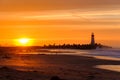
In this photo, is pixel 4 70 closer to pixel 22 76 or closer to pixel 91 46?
pixel 22 76

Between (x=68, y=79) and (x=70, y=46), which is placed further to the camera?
(x=70, y=46)

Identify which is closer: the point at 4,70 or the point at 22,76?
the point at 22,76

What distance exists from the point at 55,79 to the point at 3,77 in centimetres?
238

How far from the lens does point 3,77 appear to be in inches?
776

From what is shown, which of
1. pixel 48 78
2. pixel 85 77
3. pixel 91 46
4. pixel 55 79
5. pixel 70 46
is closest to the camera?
pixel 55 79

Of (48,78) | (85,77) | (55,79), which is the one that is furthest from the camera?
(85,77)

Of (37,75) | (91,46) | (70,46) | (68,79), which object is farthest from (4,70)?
(70,46)

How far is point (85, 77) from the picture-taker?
21891 millimetres

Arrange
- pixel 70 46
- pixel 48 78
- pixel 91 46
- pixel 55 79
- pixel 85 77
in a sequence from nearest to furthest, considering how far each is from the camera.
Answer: pixel 55 79
pixel 48 78
pixel 85 77
pixel 91 46
pixel 70 46

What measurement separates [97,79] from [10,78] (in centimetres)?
436

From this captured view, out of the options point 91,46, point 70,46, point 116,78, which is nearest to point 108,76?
point 116,78

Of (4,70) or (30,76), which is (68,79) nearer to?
(30,76)

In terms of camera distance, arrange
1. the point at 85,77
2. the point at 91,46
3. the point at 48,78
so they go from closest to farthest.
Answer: the point at 48,78, the point at 85,77, the point at 91,46

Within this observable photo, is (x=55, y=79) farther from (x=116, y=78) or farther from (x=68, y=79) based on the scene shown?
(x=116, y=78)
